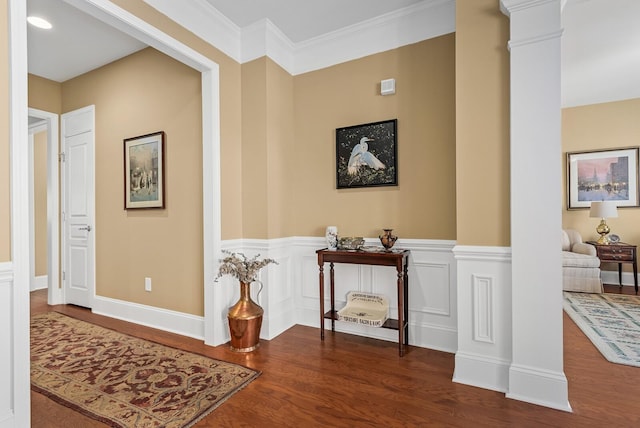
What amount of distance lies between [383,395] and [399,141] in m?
1.99

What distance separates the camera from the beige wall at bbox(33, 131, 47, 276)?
15.9 ft

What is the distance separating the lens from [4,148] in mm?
1505

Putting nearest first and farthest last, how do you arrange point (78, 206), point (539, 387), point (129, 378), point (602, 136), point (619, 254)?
point (539, 387) < point (129, 378) < point (78, 206) < point (619, 254) < point (602, 136)

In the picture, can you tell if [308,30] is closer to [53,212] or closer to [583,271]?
[53,212]

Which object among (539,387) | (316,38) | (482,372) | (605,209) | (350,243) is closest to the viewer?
(539,387)

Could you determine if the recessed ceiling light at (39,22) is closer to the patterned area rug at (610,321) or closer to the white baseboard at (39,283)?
the white baseboard at (39,283)

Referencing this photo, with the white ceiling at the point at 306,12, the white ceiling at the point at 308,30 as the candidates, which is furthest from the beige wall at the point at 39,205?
the white ceiling at the point at 306,12

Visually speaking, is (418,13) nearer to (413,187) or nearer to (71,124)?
(413,187)

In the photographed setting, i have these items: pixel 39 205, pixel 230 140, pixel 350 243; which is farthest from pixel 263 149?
pixel 39 205

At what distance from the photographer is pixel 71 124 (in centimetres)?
388

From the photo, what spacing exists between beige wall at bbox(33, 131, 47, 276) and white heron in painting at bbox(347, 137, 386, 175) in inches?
195

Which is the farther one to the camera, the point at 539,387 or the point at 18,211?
the point at 539,387

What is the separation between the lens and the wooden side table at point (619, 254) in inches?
170

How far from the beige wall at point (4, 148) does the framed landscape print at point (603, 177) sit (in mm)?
→ 6495
